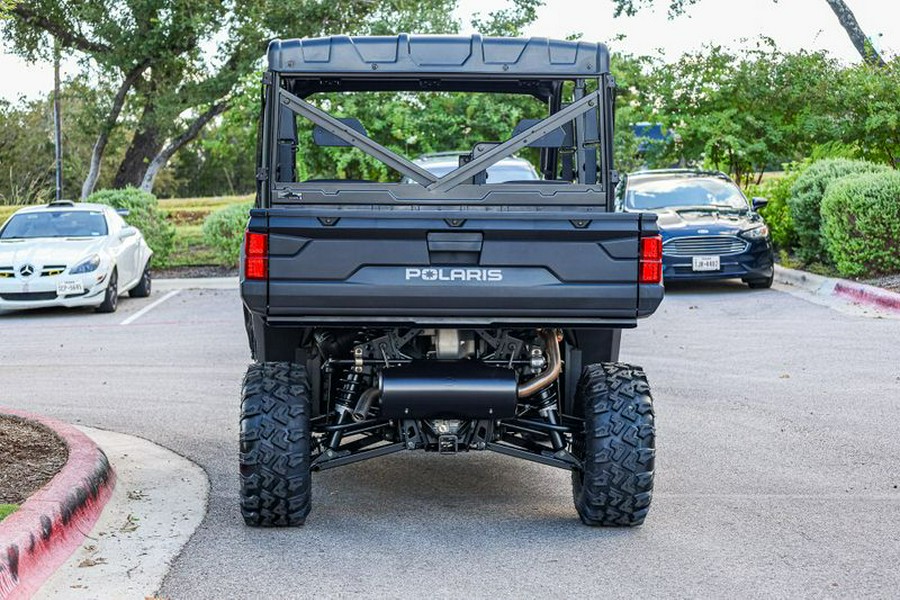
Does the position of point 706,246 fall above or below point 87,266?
above

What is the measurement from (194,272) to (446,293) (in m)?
18.1

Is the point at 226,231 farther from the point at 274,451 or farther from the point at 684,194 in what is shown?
the point at 274,451

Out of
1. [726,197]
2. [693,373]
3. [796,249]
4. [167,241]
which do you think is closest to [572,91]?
[693,373]

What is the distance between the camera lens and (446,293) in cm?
607

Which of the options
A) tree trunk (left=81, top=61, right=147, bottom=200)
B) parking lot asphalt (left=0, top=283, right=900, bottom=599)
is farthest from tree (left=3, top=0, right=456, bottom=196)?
parking lot asphalt (left=0, top=283, right=900, bottom=599)

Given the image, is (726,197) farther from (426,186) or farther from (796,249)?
(426,186)

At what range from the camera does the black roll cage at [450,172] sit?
6836 mm

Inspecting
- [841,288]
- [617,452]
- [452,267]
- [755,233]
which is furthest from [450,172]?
[755,233]

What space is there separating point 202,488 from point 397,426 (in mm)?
1345

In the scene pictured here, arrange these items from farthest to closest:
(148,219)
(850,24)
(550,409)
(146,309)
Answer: (850,24) < (148,219) < (146,309) < (550,409)

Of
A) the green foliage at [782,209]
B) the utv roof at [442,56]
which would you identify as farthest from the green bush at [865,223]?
the utv roof at [442,56]

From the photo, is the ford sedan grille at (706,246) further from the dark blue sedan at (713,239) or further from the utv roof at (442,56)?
the utv roof at (442,56)

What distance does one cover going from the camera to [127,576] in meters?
5.68

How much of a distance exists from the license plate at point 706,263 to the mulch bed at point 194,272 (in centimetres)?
827
